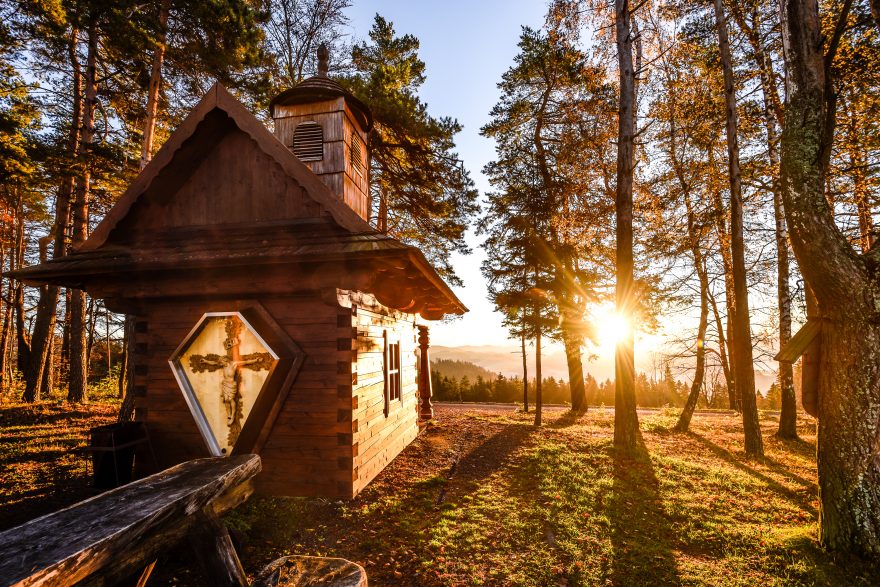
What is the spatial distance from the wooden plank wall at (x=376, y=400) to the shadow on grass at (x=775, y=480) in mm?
7067

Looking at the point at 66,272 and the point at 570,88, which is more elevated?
the point at 570,88

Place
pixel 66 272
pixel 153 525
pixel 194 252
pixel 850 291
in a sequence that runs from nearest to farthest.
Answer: pixel 153 525 < pixel 850 291 < pixel 66 272 < pixel 194 252

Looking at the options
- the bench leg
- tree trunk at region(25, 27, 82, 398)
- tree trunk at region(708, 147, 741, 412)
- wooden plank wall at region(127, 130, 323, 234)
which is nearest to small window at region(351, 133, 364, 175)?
wooden plank wall at region(127, 130, 323, 234)

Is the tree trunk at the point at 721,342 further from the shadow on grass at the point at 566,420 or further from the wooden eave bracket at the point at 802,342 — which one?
the wooden eave bracket at the point at 802,342

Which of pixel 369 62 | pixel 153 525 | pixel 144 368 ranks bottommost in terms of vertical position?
pixel 153 525


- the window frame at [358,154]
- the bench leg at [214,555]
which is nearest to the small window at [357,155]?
the window frame at [358,154]

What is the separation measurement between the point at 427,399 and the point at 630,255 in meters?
7.84

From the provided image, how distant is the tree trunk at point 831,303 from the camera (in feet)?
13.7

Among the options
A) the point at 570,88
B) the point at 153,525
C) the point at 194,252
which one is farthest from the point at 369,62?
the point at 153,525

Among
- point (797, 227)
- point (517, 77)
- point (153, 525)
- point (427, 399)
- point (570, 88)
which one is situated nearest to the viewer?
point (153, 525)

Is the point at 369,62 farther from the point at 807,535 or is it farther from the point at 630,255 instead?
the point at 807,535

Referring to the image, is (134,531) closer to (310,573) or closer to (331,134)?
(310,573)

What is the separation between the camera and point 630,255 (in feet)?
31.0

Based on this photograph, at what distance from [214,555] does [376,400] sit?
493 cm
